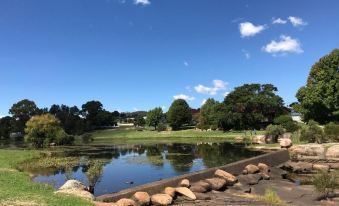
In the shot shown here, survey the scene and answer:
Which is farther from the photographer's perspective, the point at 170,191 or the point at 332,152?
the point at 332,152

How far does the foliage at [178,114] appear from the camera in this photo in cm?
14462

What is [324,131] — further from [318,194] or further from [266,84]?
[266,84]

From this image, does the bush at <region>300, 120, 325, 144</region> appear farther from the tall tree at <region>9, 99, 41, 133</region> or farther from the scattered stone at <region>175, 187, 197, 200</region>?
the tall tree at <region>9, 99, 41, 133</region>

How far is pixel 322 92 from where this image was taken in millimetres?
68500

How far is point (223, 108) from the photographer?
121312 mm

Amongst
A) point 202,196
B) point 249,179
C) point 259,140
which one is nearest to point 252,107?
point 259,140

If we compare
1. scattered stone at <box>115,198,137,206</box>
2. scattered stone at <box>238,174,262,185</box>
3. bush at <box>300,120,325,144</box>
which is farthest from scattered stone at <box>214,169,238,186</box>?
bush at <box>300,120,325,144</box>

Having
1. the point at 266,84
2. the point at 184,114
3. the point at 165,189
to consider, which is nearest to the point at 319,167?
the point at 165,189

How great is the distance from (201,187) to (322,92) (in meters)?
52.6

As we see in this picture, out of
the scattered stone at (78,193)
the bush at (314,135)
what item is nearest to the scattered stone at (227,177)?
the scattered stone at (78,193)

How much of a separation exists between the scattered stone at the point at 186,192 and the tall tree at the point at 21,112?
143455 millimetres

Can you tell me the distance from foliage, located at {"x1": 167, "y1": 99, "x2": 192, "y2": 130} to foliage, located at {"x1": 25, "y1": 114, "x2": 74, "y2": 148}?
5769cm

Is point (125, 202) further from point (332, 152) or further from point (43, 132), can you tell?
point (43, 132)

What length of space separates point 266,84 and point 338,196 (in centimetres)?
10881
